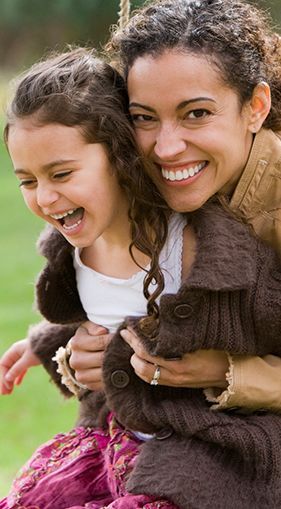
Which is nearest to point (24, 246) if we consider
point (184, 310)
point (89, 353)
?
point (89, 353)

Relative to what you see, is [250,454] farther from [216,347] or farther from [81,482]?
[81,482]

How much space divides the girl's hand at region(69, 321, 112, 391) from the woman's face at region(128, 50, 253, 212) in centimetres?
48

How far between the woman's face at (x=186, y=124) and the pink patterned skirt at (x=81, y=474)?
69cm

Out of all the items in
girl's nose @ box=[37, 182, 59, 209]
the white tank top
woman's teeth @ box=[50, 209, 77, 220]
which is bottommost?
the white tank top

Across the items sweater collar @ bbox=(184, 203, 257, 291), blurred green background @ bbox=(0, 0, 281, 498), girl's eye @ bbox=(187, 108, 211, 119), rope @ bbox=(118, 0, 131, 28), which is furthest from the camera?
blurred green background @ bbox=(0, 0, 281, 498)

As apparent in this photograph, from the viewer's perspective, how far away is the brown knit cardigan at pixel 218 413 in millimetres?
2758

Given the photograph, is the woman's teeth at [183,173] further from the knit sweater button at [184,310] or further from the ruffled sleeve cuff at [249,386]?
the ruffled sleeve cuff at [249,386]

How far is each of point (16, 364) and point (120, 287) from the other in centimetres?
70

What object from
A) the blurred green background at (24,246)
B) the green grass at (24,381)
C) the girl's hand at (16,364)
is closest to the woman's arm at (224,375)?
the girl's hand at (16,364)

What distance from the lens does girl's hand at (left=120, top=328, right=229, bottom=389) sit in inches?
114

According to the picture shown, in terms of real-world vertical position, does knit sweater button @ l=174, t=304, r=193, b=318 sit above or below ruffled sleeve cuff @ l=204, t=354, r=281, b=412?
above

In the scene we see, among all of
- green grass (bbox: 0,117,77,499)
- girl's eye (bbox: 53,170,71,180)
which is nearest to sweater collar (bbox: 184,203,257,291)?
girl's eye (bbox: 53,170,71,180)

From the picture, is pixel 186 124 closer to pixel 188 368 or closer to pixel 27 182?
pixel 27 182

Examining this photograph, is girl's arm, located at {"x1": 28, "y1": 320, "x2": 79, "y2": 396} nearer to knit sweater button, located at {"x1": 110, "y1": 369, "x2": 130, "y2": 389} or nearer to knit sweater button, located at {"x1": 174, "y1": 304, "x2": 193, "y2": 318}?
knit sweater button, located at {"x1": 110, "y1": 369, "x2": 130, "y2": 389}
